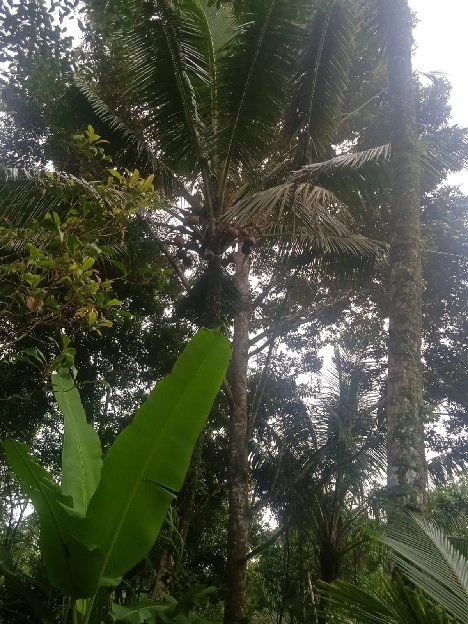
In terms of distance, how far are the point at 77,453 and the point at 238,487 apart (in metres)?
3.26

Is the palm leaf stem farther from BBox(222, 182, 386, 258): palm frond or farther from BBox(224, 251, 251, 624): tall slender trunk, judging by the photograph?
BBox(224, 251, 251, 624): tall slender trunk

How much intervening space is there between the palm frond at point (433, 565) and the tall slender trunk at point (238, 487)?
145 inches

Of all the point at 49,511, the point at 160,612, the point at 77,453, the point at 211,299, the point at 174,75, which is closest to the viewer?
the point at 49,511

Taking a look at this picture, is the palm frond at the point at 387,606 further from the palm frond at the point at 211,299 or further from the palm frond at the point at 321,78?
the palm frond at the point at 321,78

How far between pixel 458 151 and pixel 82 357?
217 inches

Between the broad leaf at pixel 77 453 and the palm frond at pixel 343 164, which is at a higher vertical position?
the palm frond at pixel 343 164

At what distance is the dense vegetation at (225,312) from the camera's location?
87.0 inches

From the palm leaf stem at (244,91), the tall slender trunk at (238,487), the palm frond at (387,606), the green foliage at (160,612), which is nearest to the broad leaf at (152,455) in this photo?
the green foliage at (160,612)

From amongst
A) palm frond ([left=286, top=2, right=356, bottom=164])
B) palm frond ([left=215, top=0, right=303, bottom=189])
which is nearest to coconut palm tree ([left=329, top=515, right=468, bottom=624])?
palm frond ([left=215, top=0, right=303, bottom=189])

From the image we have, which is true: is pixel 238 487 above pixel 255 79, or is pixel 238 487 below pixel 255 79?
below

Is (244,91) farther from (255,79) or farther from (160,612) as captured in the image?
(160,612)

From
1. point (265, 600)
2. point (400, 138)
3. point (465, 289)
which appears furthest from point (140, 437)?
point (265, 600)

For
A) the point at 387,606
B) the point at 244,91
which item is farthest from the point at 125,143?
the point at 387,606

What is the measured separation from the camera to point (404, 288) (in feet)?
11.6
